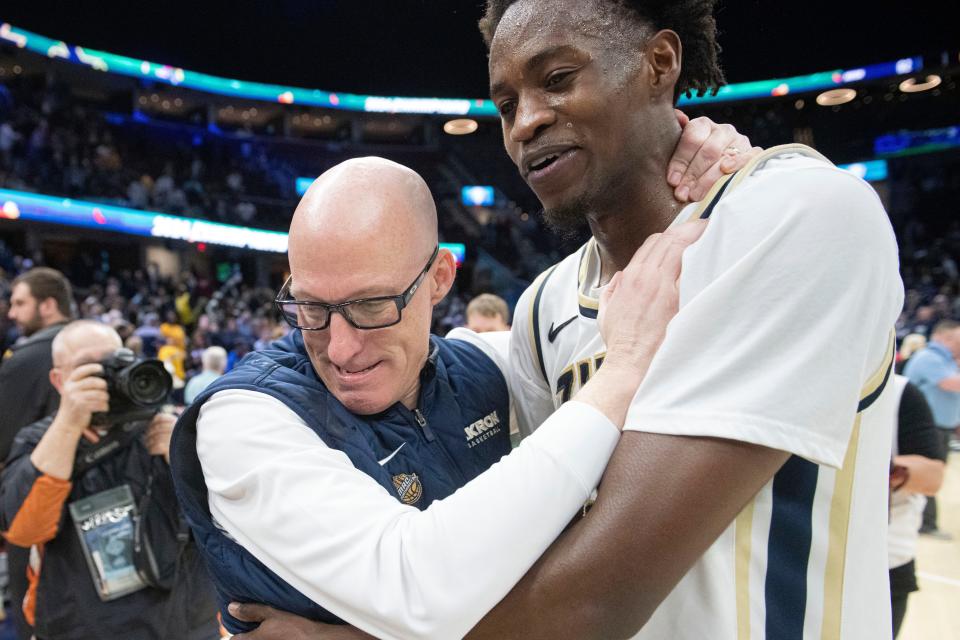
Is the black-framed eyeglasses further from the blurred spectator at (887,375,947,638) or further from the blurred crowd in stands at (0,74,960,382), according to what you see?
the blurred crowd in stands at (0,74,960,382)

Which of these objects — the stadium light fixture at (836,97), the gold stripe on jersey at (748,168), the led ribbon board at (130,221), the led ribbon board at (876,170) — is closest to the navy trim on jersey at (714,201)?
the gold stripe on jersey at (748,168)

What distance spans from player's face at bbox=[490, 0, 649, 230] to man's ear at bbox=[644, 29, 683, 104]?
4cm

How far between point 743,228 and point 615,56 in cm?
50

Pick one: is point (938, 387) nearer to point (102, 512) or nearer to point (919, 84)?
point (102, 512)

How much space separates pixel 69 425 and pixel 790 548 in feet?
7.41

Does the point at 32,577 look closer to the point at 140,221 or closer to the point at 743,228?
the point at 743,228

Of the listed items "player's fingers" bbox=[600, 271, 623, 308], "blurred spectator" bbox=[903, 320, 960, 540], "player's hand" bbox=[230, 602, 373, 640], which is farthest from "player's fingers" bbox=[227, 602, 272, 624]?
"blurred spectator" bbox=[903, 320, 960, 540]

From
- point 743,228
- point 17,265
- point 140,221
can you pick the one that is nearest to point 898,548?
point 743,228

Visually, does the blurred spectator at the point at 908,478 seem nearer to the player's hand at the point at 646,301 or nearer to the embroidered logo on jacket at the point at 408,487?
the player's hand at the point at 646,301

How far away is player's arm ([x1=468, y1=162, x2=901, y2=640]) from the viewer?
87 cm

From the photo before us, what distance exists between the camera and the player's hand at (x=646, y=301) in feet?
3.48

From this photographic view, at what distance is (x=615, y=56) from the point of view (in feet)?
4.31

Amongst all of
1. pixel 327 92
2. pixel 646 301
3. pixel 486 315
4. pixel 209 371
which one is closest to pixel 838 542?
pixel 646 301

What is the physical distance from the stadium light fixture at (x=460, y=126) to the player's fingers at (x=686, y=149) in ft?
72.9
